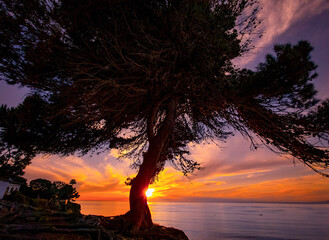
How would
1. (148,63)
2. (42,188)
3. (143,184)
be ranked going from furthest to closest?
(42,188) < (143,184) < (148,63)

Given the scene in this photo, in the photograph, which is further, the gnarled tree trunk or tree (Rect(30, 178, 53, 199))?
tree (Rect(30, 178, 53, 199))

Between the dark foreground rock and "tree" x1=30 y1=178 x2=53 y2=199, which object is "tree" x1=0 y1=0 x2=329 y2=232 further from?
"tree" x1=30 y1=178 x2=53 y2=199

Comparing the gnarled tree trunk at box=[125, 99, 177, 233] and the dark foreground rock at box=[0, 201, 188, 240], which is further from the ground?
the gnarled tree trunk at box=[125, 99, 177, 233]

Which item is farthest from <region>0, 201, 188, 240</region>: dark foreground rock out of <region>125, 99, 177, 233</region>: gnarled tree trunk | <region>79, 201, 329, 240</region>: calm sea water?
<region>79, 201, 329, 240</region>: calm sea water

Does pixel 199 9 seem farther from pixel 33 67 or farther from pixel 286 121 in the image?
pixel 33 67

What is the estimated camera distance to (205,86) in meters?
5.11

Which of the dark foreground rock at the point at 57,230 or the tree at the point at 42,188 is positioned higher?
the tree at the point at 42,188

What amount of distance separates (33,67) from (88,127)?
3.29 metres


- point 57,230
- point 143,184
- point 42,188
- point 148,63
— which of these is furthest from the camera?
point 42,188

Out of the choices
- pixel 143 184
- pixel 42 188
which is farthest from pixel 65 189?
pixel 143 184

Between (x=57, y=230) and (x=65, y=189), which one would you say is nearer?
(x=57, y=230)

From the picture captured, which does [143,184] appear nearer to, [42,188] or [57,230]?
[57,230]

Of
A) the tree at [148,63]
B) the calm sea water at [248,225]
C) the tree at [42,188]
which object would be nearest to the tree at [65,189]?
the tree at [42,188]

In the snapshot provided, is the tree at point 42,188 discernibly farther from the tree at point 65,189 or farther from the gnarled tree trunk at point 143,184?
the gnarled tree trunk at point 143,184
